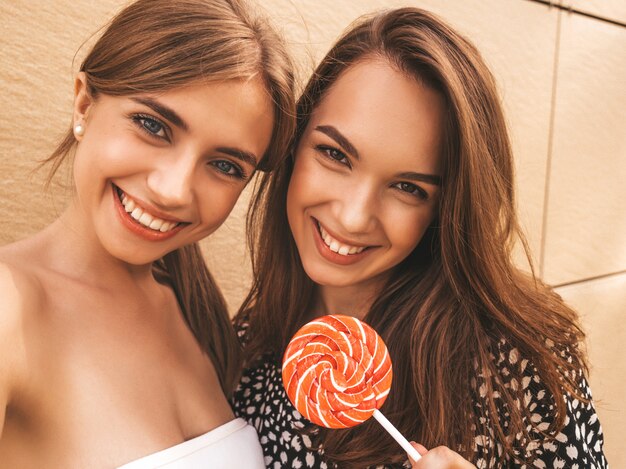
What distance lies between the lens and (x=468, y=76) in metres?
1.50

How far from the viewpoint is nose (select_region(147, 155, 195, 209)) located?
1.31 m

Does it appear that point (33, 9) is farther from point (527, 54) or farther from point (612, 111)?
point (612, 111)

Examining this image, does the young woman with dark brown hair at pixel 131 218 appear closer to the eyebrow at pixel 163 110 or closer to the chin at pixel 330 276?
the eyebrow at pixel 163 110

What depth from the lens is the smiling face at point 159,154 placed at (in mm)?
1303

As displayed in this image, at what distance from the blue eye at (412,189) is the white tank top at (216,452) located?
0.80 metres

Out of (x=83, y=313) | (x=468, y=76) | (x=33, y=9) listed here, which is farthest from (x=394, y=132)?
(x=33, y=9)

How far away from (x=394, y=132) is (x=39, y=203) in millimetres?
1122

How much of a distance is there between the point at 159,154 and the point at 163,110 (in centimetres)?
10

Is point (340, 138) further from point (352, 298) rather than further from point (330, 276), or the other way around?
point (352, 298)

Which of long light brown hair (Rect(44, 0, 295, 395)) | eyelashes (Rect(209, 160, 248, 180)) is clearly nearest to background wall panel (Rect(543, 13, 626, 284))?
long light brown hair (Rect(44, 0, 295, 395))

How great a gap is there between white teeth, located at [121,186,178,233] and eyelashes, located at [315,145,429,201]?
458mm

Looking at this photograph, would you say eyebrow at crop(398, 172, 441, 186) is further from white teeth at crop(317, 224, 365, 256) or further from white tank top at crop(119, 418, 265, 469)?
white tank top at crop(119, 418, 265, 469)

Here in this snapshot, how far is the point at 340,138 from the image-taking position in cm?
150

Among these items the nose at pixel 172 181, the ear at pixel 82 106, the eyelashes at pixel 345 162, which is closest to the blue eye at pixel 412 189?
A: the eyelashes at pixel 345 162
